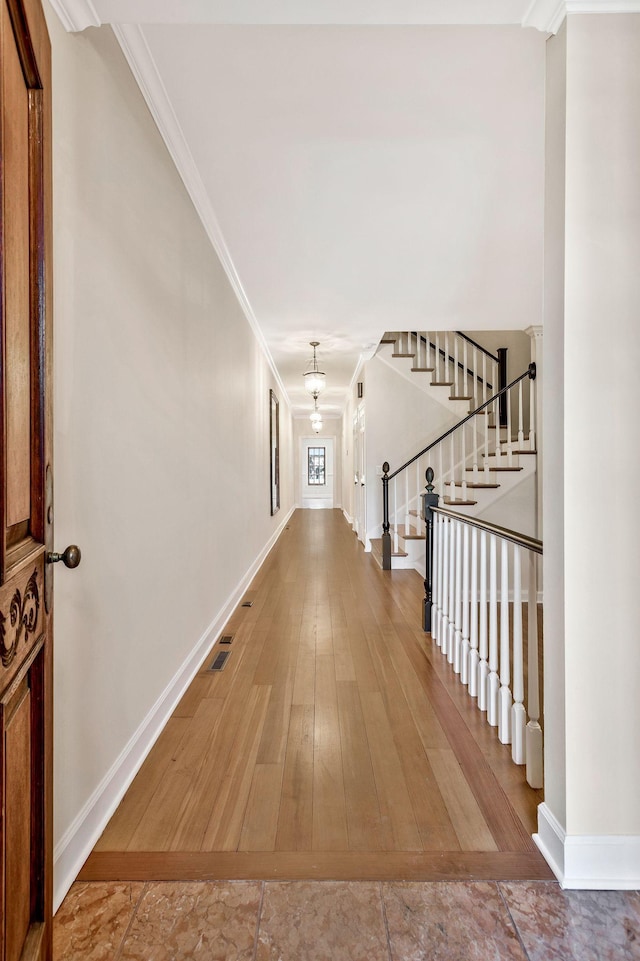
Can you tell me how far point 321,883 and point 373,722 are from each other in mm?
873

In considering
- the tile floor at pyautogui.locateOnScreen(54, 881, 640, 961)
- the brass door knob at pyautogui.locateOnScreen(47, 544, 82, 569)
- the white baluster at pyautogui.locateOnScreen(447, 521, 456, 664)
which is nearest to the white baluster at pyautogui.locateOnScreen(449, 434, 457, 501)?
the white baluster at pyautogui.locateOnScreen(447, 521, 456, 664)

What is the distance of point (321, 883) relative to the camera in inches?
54.4

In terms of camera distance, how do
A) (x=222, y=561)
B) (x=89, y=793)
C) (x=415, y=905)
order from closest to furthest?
(x=415, y=905) → (x=89, y=793) → (x=222, y=561)

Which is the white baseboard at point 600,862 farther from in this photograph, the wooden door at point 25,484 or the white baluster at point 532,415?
the white baluster at point 532,415

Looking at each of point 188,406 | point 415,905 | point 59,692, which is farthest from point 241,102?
point 415,905

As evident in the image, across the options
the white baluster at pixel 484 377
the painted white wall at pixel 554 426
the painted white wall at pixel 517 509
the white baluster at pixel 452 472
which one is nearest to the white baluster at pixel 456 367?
the white baluster at pixel 484 377

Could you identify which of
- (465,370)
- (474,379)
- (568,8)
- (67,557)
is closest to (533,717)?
(67,557)

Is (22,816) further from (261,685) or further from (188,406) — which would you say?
(188,406)

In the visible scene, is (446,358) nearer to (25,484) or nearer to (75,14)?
(75,14)

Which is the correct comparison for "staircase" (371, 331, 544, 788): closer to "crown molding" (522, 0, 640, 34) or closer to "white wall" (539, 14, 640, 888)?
"white wall" (539, 14, 640, 888)

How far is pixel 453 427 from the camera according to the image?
5711 millimetres

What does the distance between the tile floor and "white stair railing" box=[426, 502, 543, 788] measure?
524 mm

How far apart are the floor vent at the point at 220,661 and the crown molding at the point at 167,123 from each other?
8.37 feet

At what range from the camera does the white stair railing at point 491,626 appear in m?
1.82
